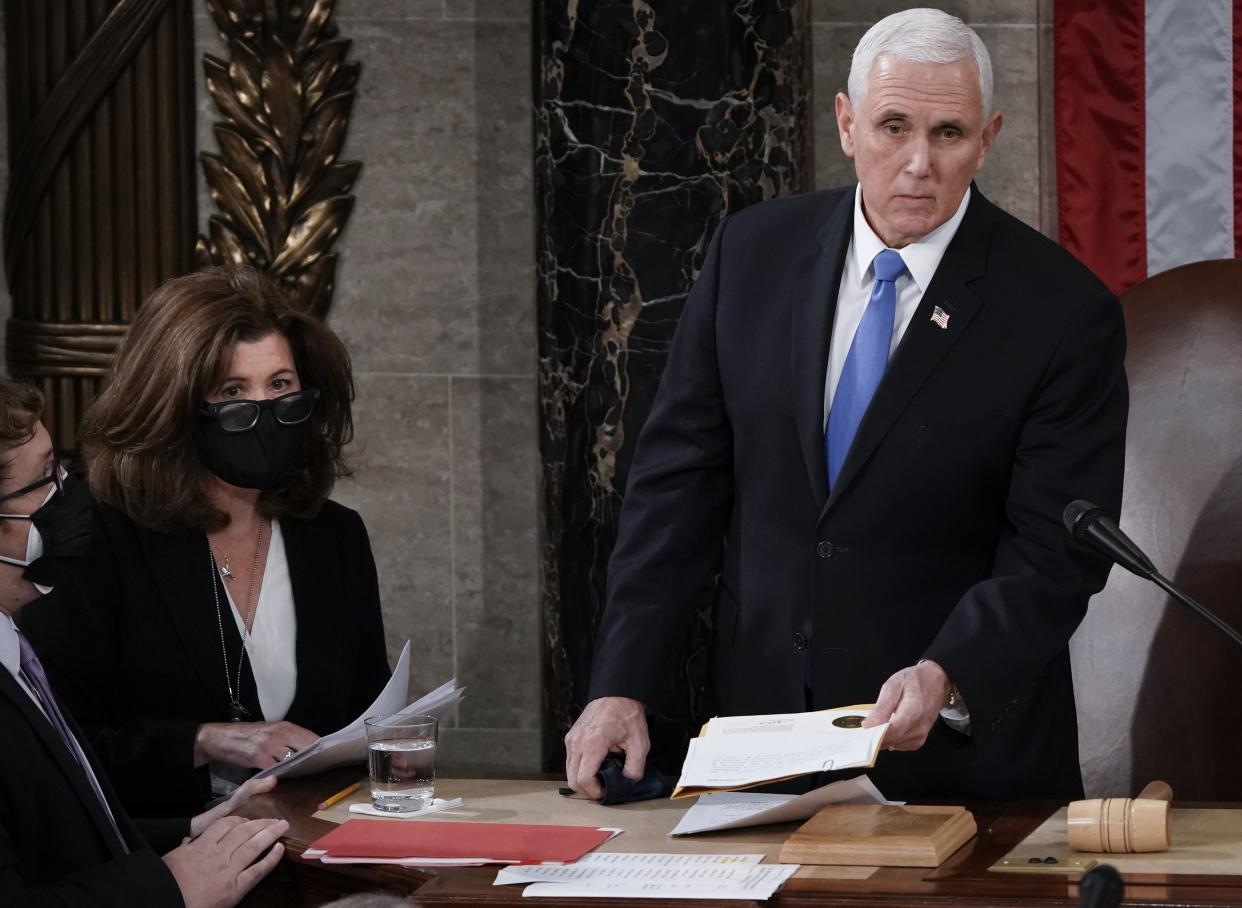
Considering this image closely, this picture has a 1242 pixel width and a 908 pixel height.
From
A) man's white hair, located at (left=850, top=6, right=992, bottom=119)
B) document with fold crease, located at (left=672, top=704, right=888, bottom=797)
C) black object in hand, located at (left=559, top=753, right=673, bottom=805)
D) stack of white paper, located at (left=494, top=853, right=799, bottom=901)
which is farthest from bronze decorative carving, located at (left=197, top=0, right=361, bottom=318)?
stack of white paper, located at (left=494, top=853, right=799, bottom=901)

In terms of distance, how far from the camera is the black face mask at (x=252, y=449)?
315cm

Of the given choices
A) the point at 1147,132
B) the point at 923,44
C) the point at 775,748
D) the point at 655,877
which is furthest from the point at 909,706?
the point at 1147,132

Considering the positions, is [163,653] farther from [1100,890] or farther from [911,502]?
[1100,890]

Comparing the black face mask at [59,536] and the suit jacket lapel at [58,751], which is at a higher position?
the black face mask at [59,536]

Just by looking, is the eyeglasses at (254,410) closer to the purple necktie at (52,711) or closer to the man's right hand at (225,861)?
the purple necktie at (52,711)

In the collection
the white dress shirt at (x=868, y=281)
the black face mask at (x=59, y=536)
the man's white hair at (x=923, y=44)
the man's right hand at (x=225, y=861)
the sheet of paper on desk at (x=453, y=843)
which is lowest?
the man's right hand at (x=225, y=861)

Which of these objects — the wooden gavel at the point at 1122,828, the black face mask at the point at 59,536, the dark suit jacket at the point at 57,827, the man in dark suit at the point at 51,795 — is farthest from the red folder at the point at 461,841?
the wooden gavel at the point at 1122,828

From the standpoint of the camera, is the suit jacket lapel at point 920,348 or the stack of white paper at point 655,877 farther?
the suit jacket lapel at point 920,348

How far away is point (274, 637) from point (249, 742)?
1.13 ft

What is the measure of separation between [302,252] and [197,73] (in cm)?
60

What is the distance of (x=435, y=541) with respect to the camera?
5.01m

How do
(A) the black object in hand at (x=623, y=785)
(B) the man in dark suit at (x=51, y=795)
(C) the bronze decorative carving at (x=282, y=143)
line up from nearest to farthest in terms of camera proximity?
(B) the man in dark suit at (x=51, y=795) → (A) the black object in hand at (x=623, y=785) → (C) the bronze decorative carving at (x=282, y=143)

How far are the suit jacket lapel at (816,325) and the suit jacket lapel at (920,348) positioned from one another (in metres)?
0.06

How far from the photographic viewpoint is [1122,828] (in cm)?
213
